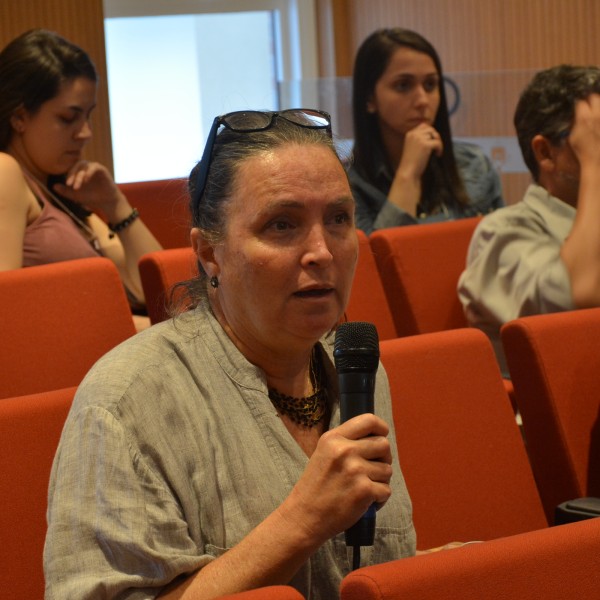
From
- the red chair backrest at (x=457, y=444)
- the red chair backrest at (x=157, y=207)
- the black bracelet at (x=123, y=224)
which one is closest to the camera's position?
the red chair backrest at (x=457, y=444)

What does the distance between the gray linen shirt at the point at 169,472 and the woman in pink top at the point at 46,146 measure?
1.43 m

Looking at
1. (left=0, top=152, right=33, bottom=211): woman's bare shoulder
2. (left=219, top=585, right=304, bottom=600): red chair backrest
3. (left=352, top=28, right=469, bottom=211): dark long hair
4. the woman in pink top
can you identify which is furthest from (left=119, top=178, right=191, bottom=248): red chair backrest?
(left=219, top=585, right=304, bottom=600): red chair backrest

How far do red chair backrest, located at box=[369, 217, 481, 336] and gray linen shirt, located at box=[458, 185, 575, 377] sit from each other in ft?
0.33

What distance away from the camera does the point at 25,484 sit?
56.9 inches

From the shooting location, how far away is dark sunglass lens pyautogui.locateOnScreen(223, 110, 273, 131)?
135 centimetres

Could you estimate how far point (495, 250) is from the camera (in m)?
2.55

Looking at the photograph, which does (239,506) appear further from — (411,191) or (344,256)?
(411,191)

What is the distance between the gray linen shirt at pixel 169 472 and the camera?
1120 millimetres

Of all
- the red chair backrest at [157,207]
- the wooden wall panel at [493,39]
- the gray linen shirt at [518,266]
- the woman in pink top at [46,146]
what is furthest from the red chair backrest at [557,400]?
the wooden wall panel at [493,39]

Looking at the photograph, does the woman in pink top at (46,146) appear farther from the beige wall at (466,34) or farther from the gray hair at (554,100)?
the beige wall at (466,34)

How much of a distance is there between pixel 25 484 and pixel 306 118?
0.63 m

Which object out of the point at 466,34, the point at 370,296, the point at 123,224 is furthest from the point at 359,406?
the point at 466,34

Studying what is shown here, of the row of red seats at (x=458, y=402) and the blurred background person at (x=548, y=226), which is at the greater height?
the blurred background person at (x=548, y=226)

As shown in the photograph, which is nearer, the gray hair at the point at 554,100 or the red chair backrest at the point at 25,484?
the red chair backrest at the point at 25,484
